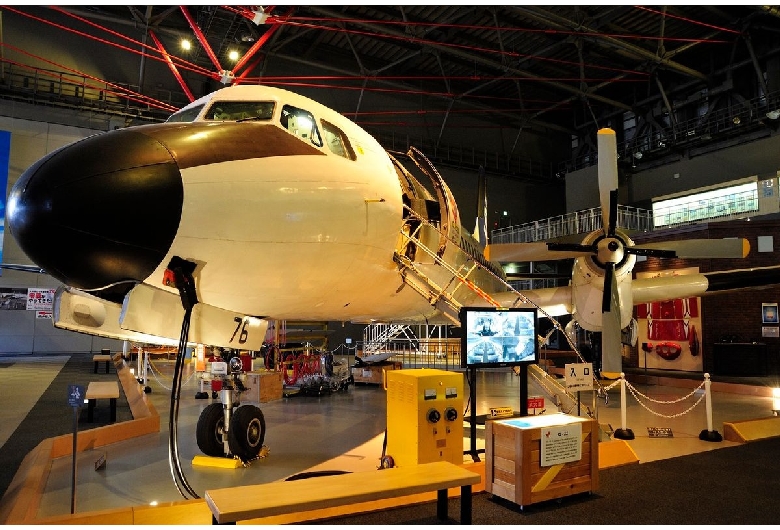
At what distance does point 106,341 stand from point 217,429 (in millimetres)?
22941

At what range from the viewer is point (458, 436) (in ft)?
21.1

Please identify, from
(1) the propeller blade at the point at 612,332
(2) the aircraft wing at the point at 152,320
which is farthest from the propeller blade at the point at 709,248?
(2) the aircraft wing at the point at 152,320

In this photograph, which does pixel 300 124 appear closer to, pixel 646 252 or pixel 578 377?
pixel 578 377

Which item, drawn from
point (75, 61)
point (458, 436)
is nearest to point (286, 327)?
point (458, 436)

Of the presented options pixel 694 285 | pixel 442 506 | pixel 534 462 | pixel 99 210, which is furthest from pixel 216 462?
pixel 694 285

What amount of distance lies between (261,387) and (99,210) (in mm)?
9722

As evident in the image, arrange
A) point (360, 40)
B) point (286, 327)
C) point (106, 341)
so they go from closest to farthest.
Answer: point (286, 327) → point (106, 341) → point (360, 40)

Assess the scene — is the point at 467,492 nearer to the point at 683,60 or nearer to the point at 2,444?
the point at 2,444

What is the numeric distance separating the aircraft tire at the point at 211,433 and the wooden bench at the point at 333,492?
3512 millimetres

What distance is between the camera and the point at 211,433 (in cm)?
747

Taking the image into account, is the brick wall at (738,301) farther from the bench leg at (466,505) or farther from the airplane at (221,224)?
the bench leg at (466,505)

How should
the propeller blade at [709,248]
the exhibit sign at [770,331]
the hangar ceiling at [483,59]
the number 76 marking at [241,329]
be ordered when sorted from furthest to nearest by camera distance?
the hangar ceiling at [483,59] → the exhibit sign at [770,331] → the propeller blade at [709,248] → the number 76 marking at [241,329]

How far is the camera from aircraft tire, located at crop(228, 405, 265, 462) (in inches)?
281

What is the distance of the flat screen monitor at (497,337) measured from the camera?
6.36 m
